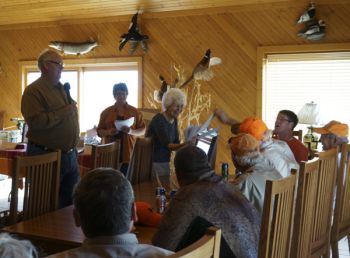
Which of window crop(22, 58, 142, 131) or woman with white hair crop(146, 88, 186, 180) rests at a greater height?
window crop(22, 58, 142, 131)

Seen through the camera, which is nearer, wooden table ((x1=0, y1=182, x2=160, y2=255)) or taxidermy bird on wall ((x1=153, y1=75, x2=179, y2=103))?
wooden table ((x1=0, y1=182, x2=160, y2=255))

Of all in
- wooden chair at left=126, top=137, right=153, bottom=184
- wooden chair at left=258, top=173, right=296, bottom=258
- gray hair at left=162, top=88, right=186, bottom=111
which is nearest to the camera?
wooden chair at left=258, top=173, right=296, bottom=258

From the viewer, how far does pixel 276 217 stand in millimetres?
1750

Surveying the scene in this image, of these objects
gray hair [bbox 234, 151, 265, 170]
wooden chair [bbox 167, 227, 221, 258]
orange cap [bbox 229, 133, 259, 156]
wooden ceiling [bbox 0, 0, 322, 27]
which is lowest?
wooden chair [bbox 167, 227, 221, 258]

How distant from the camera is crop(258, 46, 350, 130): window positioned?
556 cm

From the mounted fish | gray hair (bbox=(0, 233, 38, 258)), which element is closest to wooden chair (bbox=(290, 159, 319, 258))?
gray hair (bbox=(0, 233, 38, 258))

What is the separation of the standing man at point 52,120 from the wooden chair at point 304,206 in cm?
166

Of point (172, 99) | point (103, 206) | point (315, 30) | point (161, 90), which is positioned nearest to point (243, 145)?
point (103, 206)

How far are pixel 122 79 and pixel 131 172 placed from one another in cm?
394

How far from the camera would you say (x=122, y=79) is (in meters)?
7.11

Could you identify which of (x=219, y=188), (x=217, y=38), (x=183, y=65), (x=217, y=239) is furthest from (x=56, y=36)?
(x=217, y=239)

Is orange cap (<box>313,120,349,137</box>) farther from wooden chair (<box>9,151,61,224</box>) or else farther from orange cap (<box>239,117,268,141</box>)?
wooden chair (<box>9,151,61,224</box>)

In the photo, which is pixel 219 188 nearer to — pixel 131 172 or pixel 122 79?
pixel 131 172

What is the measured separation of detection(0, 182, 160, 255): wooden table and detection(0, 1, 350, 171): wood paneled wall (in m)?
4.18
